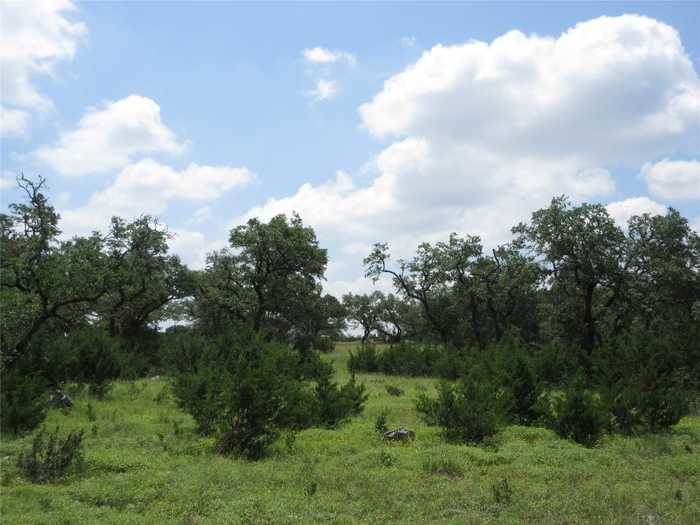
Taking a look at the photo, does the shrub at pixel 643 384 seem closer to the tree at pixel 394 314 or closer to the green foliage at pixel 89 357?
the green foliage at pixel 89 357

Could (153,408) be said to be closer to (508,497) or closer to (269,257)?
(508,497)

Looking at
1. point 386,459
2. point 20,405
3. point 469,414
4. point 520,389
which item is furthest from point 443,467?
point 20,405

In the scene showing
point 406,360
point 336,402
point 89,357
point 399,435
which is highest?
point 89,357

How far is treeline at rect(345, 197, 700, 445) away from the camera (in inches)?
549

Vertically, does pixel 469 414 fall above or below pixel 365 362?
below

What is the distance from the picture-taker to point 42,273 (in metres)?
18.9

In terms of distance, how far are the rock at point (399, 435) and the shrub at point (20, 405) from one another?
875 centimetres

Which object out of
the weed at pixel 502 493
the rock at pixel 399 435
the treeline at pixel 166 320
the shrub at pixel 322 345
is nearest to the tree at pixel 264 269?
the treeline at pixel 166 320

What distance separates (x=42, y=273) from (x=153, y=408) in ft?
21.4

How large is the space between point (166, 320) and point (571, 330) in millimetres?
31715

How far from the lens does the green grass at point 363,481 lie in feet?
25.6

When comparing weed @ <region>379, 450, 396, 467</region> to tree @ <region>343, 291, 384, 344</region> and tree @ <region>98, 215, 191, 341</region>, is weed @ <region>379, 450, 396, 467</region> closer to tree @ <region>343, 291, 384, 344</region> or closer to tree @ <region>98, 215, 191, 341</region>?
tree @ <region>98, 215, 191, 341</region>

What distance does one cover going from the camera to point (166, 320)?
45.2 meters

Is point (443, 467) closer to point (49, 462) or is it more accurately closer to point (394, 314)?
point (49, 462)
